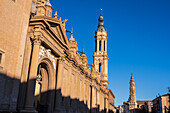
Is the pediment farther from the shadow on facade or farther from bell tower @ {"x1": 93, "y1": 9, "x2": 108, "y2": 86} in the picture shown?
bell tower @ {"x1": 93, "y1": 9, "x2": 108, "y2": 86}

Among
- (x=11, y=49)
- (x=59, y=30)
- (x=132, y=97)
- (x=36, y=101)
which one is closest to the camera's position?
(x=11, y=49)

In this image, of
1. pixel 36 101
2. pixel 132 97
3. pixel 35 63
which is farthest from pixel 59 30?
pixel 132 97

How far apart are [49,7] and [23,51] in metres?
15.8

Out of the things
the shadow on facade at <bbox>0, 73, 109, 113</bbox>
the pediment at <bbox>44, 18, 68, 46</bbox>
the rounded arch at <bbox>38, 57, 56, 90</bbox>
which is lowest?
the shadow on facade at <bbox>0, 73, 109, 113</bbox>

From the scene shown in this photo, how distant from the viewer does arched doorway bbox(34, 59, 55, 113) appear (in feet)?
78.0

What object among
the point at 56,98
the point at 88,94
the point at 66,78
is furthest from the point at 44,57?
the point at 88,94

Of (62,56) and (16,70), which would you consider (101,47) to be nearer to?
(62,56)

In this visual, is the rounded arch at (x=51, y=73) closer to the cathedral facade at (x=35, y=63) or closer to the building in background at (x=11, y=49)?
the cathedral facade at (x=35, y=63)

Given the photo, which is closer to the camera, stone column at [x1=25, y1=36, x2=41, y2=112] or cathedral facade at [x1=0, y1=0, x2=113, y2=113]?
cathedral facade at [x1=0, y1=0, x2=113, y2=113]

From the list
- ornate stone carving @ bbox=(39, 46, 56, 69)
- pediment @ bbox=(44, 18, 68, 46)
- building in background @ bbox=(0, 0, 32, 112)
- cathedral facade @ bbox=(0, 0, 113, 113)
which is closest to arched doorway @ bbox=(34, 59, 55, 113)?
cathedral facade @ bbox=(0, 0, 113, 113)

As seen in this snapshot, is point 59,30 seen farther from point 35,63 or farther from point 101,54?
point 101,54

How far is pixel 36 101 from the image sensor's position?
25.4 metres

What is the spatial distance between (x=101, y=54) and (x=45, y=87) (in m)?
50.0

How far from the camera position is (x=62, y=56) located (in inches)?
1050
